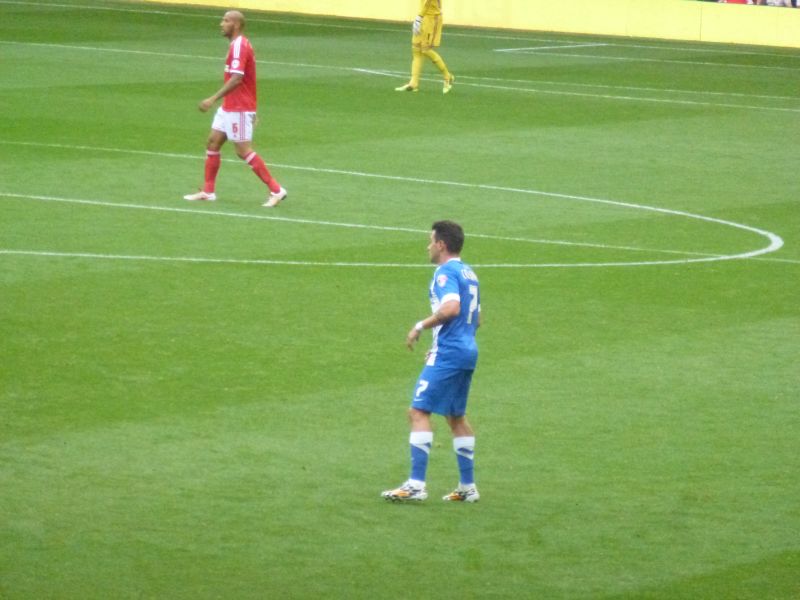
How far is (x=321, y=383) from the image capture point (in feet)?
40.5

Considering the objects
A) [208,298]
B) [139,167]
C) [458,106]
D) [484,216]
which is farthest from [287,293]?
[458,106]

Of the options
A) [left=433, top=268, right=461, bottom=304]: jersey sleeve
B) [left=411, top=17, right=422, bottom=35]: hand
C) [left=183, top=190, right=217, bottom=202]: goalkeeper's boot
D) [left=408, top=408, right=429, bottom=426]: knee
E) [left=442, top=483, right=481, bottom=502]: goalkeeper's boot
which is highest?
[left=411, top=17, right=422, bottom=35]: hand

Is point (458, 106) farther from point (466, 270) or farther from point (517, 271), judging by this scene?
point (466, 270)

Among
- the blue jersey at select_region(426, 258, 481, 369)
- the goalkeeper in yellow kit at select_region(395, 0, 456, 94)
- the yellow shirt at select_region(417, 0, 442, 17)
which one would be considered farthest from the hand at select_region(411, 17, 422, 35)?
the blue jersey at select_region(426, 258, 481, 369)

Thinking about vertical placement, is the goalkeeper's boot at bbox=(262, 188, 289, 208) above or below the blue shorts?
below

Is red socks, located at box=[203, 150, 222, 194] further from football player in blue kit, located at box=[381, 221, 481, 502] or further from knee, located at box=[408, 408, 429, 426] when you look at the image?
knee, located at box=[408, 408, 429, 426]

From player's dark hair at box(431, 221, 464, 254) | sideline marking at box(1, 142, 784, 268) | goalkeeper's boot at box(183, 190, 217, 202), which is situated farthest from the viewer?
goalkeeper's boot at box(183, 190, 217, 202)

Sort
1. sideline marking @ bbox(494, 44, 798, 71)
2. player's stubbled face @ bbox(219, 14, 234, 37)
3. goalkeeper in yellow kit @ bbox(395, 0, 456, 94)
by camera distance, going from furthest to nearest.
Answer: sideline marking @ bbox(494, 44, 798, 71) < goalkeeper in yellow kit @ bbox(395, 0, 456, 94) < player's stubbled face @ bbox(219, 14, 234, 37)

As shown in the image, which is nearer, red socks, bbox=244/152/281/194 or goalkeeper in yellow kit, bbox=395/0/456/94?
red socks, bbox=244/152/281/194

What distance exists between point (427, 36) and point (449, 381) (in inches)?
865

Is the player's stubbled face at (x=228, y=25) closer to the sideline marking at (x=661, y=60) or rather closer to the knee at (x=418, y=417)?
the knee at (x=418, y=417)

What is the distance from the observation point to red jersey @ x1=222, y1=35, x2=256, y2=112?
18.9 meters

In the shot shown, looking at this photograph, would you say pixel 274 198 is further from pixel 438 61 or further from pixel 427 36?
pixel 427 36

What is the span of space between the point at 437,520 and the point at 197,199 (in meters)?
10.3
